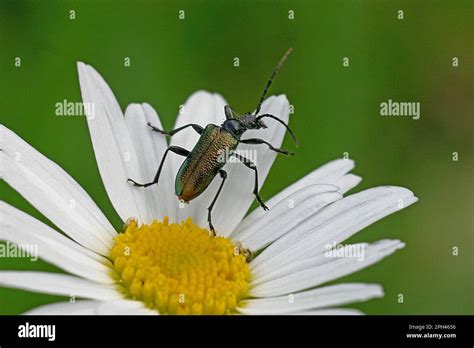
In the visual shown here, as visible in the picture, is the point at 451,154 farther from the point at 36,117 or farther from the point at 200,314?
the point at 36,117

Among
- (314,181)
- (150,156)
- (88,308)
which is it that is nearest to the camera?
(88,308)

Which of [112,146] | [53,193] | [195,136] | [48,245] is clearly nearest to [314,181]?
[195,136]

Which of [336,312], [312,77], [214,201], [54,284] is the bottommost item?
[336,312]

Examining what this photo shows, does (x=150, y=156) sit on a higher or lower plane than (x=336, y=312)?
higher

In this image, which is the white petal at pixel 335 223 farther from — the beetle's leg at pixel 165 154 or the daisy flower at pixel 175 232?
the beetle's leg at pixel 165 154

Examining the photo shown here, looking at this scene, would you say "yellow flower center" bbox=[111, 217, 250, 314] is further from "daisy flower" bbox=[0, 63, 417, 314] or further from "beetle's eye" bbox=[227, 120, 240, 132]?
"beetle's eye" bbox=[227, 120, 240, 132]

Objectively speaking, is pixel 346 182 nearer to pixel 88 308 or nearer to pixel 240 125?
pixel 240 125
